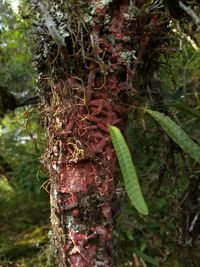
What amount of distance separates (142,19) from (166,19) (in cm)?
8

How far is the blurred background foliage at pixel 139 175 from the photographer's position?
67.1 inches

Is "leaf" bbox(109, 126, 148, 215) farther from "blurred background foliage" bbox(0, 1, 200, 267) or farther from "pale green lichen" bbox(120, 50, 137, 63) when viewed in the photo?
"blurred background foliage" bbox(0, 1, 200, 267)

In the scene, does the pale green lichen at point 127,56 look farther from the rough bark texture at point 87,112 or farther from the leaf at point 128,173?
the leaf at point 128,173

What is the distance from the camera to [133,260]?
7.80ft

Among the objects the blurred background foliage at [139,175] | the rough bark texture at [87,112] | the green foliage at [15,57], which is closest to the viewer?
the rough bark texture at [87,112]

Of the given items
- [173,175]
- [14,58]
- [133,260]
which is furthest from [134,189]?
[14,58]

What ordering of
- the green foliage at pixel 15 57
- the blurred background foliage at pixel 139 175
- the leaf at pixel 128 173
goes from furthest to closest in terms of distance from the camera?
the green foliage at pixel 15 57, the blurred background foliage at pixel 139 175, the leaf at pixel 128 173

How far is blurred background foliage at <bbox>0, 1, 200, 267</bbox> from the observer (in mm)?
1704

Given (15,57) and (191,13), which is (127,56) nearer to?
(191,13)

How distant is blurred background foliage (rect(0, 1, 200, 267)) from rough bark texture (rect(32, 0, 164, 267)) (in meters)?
0.41

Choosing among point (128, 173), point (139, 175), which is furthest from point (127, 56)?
point (139, 175)

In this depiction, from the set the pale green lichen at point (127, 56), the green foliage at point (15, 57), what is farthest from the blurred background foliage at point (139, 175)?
the pale green lichen at point (127, 56)

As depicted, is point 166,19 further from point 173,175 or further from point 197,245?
point 197,245

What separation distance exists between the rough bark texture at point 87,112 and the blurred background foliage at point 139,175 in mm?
408
